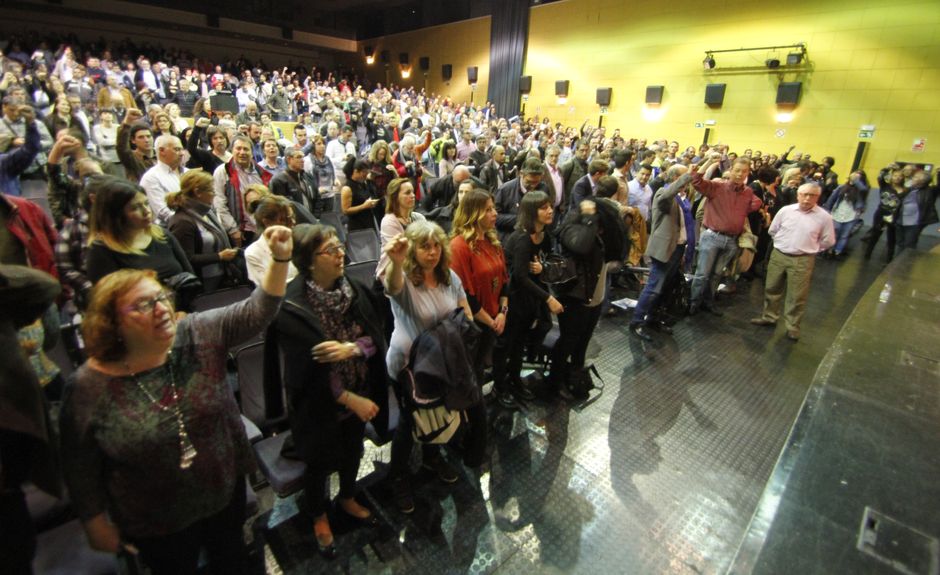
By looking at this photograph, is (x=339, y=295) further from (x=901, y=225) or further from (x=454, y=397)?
(x=901, y=225)

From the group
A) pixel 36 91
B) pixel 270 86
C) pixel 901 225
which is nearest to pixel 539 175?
pixel 901 225

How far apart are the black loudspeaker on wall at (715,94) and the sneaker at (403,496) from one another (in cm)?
1358

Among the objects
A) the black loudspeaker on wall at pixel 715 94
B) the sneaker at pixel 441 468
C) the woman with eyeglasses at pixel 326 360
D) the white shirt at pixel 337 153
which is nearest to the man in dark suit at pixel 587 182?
the sneaker at pixel 441 468

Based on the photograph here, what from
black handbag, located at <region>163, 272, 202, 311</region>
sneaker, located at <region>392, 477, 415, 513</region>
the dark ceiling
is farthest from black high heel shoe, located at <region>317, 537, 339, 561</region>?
the dark ceiling

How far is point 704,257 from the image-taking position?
4.67 m

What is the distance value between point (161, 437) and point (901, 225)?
960cm

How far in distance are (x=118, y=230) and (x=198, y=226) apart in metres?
0.83

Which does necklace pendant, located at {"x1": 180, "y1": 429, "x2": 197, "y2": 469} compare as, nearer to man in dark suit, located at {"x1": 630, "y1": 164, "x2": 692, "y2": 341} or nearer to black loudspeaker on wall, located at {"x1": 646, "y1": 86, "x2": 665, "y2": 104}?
man in dark suit, located at {"x1": 630, "y1": 164, "x2": 692, "y2": 341}

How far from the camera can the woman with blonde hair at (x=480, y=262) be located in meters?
2.41

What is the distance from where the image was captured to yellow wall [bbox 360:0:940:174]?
31.1ft

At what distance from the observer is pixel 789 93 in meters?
10.8

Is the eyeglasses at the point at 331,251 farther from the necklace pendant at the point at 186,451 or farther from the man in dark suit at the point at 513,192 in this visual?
the man in dark suit at the point at 513,192

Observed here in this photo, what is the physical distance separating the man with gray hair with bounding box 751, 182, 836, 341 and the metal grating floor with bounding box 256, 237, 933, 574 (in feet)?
2.54

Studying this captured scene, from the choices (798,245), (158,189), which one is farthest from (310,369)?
(798,245)
